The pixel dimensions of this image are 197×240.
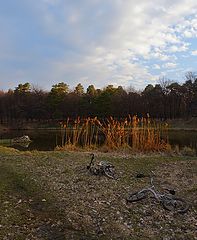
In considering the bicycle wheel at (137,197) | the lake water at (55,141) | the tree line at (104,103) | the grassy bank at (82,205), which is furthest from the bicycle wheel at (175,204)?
the tree line at (104,103)

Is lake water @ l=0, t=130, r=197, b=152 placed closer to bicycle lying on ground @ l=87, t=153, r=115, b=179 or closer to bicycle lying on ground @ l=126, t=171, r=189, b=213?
bicycle lying on ground @ l=87, t=153, r=115, b=179

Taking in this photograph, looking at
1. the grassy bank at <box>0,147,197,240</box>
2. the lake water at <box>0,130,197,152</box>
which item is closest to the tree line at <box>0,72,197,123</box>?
the lake water at <box>0,130,197,152</box>

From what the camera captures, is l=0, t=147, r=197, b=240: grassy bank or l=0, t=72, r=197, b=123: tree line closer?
l=0, t=147, r=197, b=240: grassy bank

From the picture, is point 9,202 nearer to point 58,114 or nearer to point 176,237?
point 176,237

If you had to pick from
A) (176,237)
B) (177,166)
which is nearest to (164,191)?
(176,237)

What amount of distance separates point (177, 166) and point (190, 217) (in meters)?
4.41

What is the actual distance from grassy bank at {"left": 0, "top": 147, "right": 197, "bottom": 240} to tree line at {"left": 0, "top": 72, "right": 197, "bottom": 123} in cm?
4180

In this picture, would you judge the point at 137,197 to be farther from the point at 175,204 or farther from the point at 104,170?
the point at 104,170

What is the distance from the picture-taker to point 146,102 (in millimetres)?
51750

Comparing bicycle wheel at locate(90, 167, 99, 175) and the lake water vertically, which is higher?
bicycle wheel at locate(90, 167, 99, 175)

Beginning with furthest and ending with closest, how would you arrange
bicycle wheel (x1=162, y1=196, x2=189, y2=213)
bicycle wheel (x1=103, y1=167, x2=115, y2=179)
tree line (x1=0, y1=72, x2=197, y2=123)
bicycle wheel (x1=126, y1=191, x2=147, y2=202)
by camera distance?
tree line (x1=0, y1=72, x2=197, y2=123)
bicycle wheel (x1=103, y1=167, x2=115, y2=179)
bicycle wheel (x1=126, y1=191, x2=147, y2=202)
bicycle wheel (x1=162, y1=196, x2=189, y2=213)

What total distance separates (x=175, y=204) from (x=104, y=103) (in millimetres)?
46538

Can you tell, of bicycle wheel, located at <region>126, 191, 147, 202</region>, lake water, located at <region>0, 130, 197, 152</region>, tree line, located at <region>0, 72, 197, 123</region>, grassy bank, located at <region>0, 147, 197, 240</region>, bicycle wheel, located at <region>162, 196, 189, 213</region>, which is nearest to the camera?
grassy bank, located at <region>0, 147, 197, 240</region>

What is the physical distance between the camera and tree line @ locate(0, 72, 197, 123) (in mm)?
50531
